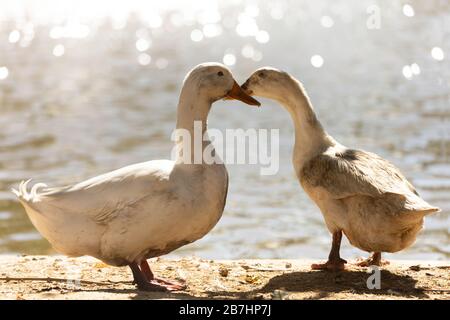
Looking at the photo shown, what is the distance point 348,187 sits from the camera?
6.00 metres

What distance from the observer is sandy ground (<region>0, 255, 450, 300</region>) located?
18.2ft

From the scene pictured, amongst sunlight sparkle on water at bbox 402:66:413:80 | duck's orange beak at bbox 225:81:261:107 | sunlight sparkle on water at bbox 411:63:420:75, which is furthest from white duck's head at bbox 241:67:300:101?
sunlight sparkle on water at bbox 411:63:420:75

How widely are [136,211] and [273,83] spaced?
163cm

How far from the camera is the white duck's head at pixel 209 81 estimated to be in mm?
6023

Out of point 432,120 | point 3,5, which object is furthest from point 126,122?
point 3,5

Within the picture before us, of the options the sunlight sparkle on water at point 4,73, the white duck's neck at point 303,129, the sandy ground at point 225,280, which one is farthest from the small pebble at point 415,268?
the sunlight sparkle on water at point 4,73

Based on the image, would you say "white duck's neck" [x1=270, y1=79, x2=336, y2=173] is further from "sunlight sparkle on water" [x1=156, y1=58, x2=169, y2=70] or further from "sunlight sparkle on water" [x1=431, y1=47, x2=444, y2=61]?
"sunlight sparkle on water" [x1=156, y1=58, x2=169, y2=70]

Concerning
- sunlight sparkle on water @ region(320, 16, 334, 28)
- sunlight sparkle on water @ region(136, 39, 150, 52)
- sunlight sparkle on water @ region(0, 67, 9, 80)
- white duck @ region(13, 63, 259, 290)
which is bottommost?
white duck @ region(13, 63, 259, 290)

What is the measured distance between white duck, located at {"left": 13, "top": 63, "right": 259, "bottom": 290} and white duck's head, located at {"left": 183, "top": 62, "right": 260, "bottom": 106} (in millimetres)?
360

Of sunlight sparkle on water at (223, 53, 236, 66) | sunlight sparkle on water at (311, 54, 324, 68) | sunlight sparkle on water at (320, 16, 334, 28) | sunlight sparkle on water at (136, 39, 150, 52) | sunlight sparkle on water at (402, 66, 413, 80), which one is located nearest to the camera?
sunlight sparkle on water at (402, 66, 413, 80)

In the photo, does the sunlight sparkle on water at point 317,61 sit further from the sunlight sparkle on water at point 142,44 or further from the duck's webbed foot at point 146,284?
the duck's webbed foot at point 146,284

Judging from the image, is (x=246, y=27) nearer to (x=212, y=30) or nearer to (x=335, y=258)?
(x=212, y=30)
